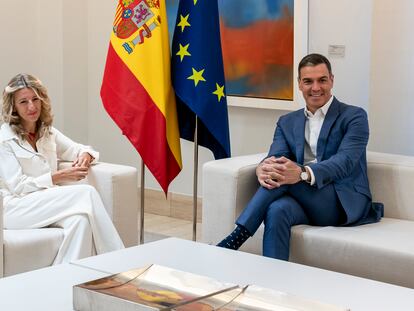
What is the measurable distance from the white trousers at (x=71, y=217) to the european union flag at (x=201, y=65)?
2.87ft

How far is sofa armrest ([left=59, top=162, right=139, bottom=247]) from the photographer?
452cm

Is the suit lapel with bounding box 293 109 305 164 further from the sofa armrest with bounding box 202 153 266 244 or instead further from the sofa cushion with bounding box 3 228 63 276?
the sofa cushion with bounding box 3 228 63 276

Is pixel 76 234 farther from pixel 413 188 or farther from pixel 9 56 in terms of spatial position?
pixel 9 56

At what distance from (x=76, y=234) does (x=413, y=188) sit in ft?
5.91

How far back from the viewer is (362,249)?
376 cm

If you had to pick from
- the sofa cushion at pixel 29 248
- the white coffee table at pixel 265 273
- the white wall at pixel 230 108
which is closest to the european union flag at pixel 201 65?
the white wall at pixel 230 108

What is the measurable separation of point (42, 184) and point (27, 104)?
0.46 meters

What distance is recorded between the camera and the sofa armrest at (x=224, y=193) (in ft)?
14.0

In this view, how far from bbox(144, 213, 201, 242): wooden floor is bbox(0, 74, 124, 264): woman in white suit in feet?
4.12

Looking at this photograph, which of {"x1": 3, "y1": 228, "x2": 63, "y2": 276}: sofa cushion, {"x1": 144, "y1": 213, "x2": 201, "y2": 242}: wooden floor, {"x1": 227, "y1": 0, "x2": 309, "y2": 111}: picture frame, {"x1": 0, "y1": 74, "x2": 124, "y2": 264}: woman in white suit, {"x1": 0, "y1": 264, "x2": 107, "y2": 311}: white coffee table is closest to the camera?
{"x1": 0, "y1": 264, "x2": 107, "y2": 311}: white coffee table

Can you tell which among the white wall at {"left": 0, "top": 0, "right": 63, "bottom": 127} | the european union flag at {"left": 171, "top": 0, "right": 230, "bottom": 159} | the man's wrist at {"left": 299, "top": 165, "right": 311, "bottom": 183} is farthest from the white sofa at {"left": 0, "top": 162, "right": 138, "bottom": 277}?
the white wall at {"left": 0, "top": 0, "right": 63, "bottom": 127}

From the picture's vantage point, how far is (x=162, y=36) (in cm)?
481

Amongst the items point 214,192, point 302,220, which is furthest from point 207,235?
point 302,220

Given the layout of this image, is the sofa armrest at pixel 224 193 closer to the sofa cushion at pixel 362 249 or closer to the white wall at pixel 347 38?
the sofa cushion at pixel 362 249
